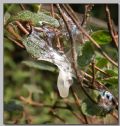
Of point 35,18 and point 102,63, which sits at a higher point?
point 35,18

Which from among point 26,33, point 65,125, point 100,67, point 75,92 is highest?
point 26,33

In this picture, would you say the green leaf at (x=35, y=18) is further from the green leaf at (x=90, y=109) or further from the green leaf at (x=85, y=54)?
the green leaf at (x=90, y=109)

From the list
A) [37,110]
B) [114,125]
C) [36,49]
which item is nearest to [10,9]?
[36,49]

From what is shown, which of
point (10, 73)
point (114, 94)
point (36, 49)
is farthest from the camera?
point (10, 73)

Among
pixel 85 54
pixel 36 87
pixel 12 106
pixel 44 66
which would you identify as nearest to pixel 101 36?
pixel 85 54

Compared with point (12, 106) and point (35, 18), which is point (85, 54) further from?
point (12, 106)

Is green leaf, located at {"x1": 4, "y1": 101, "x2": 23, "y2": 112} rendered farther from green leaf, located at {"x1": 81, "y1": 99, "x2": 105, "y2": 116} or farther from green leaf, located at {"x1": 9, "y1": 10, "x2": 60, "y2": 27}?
green leaf, located at {"x1": 9, "y1": 10, "x2": 60, "y2": 27}

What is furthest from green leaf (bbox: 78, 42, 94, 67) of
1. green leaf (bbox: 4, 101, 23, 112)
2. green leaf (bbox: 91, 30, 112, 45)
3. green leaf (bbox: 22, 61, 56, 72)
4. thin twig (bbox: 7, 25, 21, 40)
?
green leaf (bbox: 4, 101, 23, 112)

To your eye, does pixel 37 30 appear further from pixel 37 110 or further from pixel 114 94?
pixel 37 110
